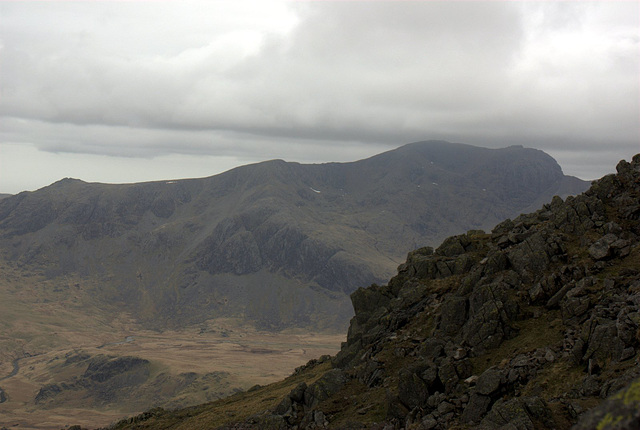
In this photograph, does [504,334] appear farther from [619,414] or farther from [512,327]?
[619,414]

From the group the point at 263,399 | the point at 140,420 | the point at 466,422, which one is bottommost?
the point at 140,420

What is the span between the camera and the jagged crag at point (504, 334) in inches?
1563

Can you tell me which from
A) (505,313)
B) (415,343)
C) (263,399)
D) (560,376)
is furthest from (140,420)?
(560,376)

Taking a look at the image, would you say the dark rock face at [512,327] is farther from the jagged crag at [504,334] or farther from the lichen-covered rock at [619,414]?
the lichen-covered rock at [619,414]

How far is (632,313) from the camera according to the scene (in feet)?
135

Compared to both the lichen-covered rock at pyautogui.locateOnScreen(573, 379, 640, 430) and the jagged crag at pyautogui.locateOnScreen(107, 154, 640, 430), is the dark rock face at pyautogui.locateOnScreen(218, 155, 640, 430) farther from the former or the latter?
the lichen-covered rock at pyautogui.locateOnScreen(573, 379, 640, 430)

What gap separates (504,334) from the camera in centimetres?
5441

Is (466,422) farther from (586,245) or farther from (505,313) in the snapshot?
(586,245)

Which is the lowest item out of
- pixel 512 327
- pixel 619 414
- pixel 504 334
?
pixel 504 334

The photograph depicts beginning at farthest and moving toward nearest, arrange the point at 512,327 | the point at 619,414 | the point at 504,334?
1. the point at 512,327
2. the point at 504,334
3. the point at 619,414

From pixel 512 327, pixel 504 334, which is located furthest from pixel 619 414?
pixel 512 327

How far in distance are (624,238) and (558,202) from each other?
19.1 m

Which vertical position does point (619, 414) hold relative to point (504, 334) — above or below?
above

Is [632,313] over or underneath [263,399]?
over
